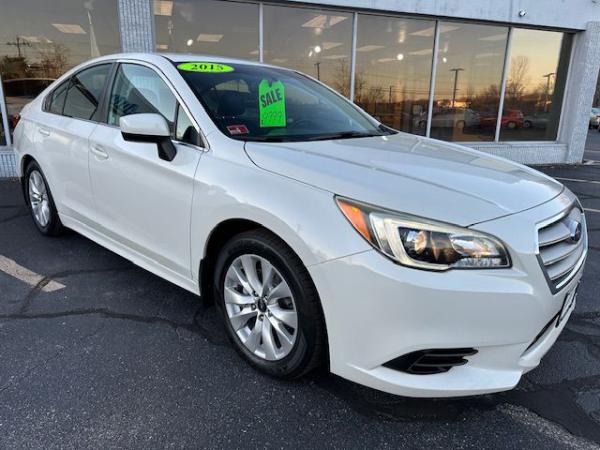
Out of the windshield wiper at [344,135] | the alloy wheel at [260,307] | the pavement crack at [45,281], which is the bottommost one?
the pavement crack at [45,281]

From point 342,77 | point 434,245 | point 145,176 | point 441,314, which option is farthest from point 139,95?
point 342,77

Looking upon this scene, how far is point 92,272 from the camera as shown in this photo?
3623 mm

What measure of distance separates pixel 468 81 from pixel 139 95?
8802mm

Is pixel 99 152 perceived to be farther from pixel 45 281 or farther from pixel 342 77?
pixel 342 77

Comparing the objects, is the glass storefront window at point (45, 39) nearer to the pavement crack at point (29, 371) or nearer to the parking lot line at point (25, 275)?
the parking lot line at point (25, 275)

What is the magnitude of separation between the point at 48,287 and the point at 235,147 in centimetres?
199

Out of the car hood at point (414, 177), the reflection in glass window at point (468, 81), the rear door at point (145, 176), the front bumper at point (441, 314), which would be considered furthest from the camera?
the reflection in glass window at point (468, 81)

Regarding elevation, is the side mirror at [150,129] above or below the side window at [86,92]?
below

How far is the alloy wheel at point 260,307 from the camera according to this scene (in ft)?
7.18

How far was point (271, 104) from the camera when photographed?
2906 mm

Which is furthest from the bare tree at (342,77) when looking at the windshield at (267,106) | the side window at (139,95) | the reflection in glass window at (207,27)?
the side window at (139,95)

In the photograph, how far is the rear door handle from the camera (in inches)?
120

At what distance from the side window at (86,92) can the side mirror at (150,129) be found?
1.07 m

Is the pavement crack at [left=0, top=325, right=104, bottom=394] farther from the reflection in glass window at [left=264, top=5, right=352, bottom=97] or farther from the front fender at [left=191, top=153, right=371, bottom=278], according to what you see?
the reflection in glass window at [left=264, top=5, right=352, bottom=97]
